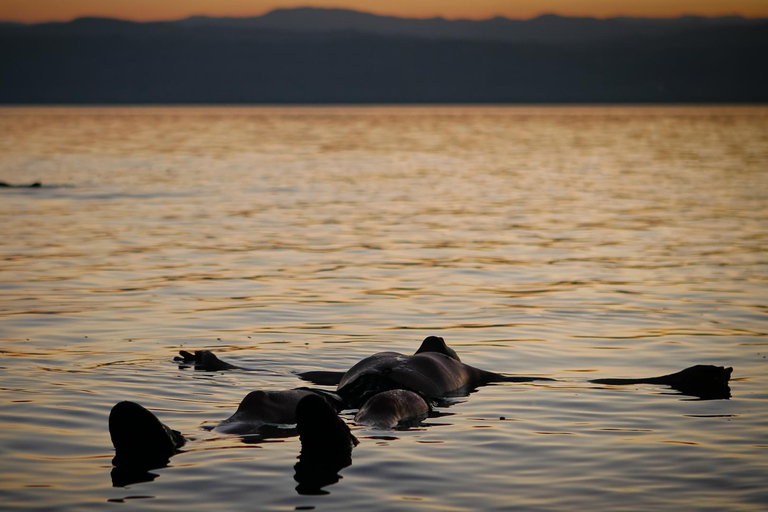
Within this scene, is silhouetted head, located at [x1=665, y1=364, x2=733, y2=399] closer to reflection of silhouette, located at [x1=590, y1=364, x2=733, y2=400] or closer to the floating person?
reflection of silhouette, located at [x1=590, y1=364, x2=733, y2=400]

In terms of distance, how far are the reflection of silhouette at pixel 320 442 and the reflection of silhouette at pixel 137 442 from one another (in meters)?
1.18

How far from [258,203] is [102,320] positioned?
71.9 feet

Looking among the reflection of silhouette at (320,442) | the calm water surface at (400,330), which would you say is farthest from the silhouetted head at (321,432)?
the calm water surface at (400,330)

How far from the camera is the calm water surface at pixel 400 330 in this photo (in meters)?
9.33

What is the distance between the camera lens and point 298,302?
19.0 meters

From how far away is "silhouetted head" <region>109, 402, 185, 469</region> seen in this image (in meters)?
9.48

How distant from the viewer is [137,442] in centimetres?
973

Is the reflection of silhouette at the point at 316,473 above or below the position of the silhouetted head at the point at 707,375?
below

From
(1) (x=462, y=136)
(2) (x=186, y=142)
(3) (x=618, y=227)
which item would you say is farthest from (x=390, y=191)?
(1) (x=462, y=136)

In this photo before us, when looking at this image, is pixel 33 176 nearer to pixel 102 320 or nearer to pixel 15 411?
pixel 102 320

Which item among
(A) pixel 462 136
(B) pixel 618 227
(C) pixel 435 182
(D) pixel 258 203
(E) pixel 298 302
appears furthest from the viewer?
(A) pixel 462 136

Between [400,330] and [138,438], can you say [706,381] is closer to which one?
[400,330]

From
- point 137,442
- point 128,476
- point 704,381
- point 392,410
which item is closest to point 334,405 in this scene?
point 392,410

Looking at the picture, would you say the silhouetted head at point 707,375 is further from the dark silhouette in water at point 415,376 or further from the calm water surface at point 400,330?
the dark silhouette in water at point 415,376
